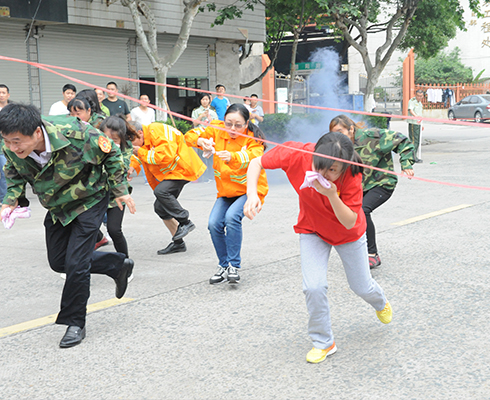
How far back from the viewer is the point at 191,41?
→ 19.5 metres

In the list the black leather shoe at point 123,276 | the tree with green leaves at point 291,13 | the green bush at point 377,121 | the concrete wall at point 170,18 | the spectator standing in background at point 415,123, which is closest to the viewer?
the black leather shoe at point 123,276

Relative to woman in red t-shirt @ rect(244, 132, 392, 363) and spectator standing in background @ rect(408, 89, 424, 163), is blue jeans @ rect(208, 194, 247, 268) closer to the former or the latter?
woman in red t-shirt @ rect(244, 132, 392, 363)

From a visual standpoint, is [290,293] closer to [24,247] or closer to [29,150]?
[29,150]

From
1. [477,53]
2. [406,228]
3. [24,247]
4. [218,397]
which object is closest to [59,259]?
[218,397]

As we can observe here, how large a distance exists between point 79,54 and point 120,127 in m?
11.4

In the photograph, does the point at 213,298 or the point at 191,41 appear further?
the point at 191,41

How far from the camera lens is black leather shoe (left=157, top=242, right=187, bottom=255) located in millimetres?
6625

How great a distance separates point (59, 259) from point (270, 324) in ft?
4.77

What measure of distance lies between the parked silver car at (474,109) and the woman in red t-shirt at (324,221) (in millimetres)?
29720

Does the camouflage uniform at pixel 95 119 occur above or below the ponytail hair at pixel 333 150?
above

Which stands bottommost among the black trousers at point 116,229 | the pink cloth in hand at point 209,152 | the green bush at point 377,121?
the black trousers at point 116,229

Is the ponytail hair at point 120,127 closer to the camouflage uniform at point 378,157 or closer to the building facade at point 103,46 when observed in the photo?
the camouflage uniform at point 378,157

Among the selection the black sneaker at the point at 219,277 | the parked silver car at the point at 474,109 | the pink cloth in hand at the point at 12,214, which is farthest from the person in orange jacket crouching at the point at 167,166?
the parked silver car at the point at 474,109

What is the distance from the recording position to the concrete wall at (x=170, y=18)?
15.5 m
